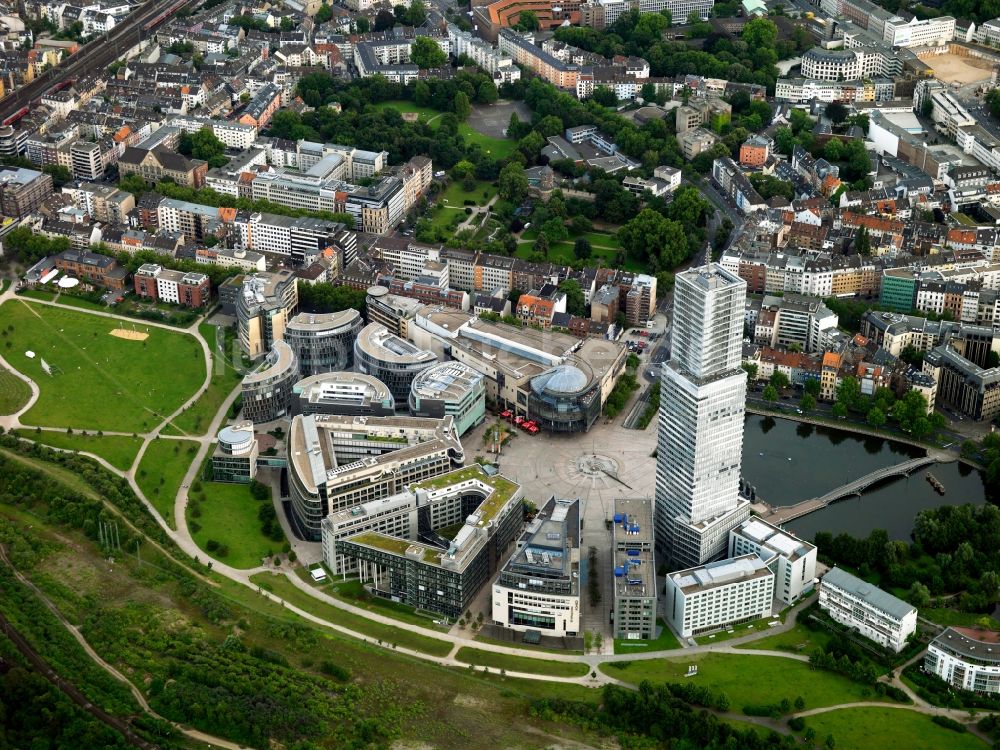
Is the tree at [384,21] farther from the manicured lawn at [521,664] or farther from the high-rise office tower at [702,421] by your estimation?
the manicured lawn at [521,664]

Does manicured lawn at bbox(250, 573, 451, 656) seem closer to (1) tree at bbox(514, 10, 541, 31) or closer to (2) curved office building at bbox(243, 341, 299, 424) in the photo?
(2) curved office building at bbox(243, 341, 299, 424)

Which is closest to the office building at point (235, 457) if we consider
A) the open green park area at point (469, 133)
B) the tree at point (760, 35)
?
the open green park area at point (469, 133)

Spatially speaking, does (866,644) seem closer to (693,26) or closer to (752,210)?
(752,210)

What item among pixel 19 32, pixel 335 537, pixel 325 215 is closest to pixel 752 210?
pixel 325 215

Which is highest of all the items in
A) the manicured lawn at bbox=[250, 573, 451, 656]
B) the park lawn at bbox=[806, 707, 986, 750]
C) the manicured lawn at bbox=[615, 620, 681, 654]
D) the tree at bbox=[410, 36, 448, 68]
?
the tree at bbox=[410, 36, 448, 68]

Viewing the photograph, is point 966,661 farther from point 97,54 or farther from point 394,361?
point 97,54

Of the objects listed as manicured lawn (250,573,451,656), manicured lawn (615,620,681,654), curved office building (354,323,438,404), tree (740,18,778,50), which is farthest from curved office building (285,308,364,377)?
tree (740,18,778,50)
